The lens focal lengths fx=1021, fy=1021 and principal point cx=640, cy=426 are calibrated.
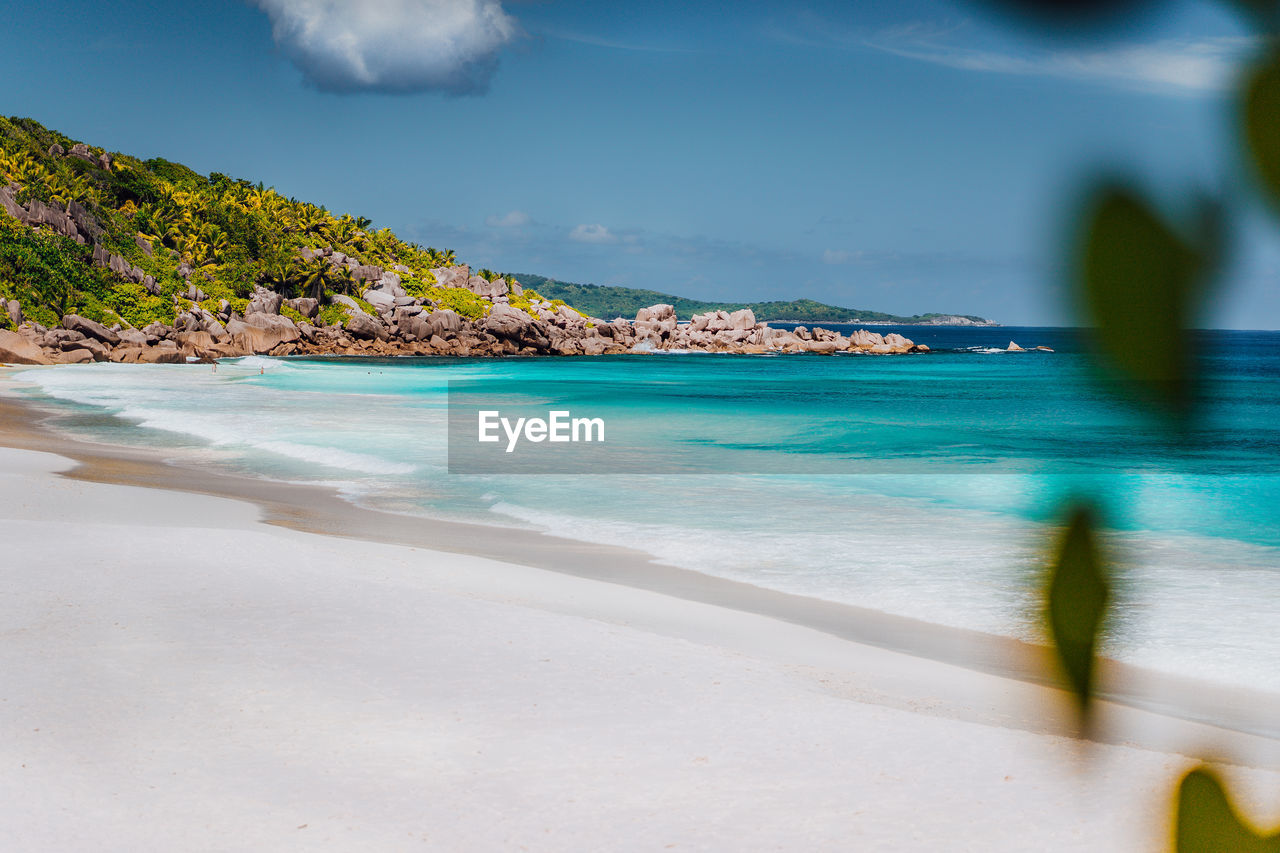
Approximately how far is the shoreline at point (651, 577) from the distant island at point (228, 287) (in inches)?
1490

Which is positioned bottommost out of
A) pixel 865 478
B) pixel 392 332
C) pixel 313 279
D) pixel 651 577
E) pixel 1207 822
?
pixel 865 478

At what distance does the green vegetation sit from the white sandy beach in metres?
53.5

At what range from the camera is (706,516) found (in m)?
12.8

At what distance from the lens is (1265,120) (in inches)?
15.0

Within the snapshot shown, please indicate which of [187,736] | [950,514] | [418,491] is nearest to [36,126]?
[418,491]

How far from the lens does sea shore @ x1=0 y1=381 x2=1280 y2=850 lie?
3.67 metres

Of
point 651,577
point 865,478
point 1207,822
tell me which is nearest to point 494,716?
point 1207,822

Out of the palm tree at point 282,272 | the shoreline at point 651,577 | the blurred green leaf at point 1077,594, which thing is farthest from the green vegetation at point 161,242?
the blurred green leaf at point 1077,594

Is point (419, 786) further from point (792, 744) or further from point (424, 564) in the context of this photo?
point (424, 564)

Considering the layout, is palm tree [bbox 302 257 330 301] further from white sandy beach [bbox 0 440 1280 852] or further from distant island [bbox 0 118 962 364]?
white sandy beach [bbox 0 440 1280 852]

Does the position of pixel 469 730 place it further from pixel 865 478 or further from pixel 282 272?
pixel 282 272

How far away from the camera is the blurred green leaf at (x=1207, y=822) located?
19.4 inches

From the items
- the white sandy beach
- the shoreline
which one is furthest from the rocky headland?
the white sandy beach

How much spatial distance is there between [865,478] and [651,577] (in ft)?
31.7
